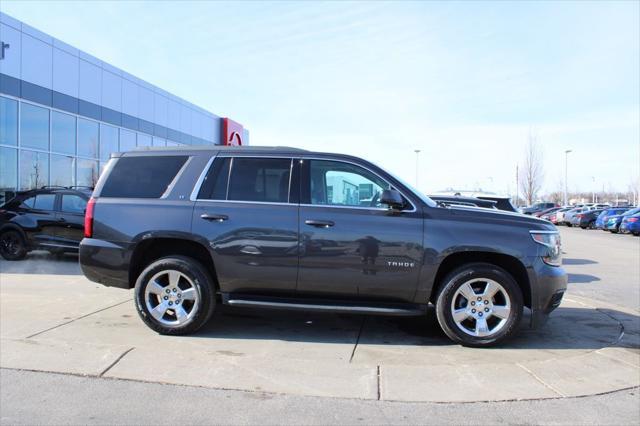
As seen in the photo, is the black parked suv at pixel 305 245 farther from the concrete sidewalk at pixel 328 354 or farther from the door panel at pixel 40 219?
the door panel at pixel 40 219

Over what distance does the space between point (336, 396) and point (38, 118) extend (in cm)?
1809

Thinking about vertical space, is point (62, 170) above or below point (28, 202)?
above

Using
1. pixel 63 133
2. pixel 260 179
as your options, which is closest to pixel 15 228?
pixel 260 179

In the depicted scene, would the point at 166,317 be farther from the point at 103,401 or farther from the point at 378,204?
the point at 378,204

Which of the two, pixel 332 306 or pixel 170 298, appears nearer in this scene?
pixel 332 306

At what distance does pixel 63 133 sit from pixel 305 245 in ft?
58.1

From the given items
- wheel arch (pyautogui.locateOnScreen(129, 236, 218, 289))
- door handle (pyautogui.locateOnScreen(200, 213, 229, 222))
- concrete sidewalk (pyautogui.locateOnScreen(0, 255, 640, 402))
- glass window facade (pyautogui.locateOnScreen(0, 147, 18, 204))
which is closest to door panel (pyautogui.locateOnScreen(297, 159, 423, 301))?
concrete sidewalk (pyautogui.locateOnScreen(0, 255, 640, 402))

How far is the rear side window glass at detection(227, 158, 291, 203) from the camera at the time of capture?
539 cm

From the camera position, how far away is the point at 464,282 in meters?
5.02

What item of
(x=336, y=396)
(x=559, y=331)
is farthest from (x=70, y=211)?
(x=559, y=331)

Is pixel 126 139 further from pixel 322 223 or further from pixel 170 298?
pixel 322 223

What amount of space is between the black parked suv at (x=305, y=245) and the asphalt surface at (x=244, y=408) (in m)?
1.31

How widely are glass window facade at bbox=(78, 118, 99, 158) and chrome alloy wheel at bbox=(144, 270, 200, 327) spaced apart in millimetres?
17506

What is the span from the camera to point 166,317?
5410 millimetres
